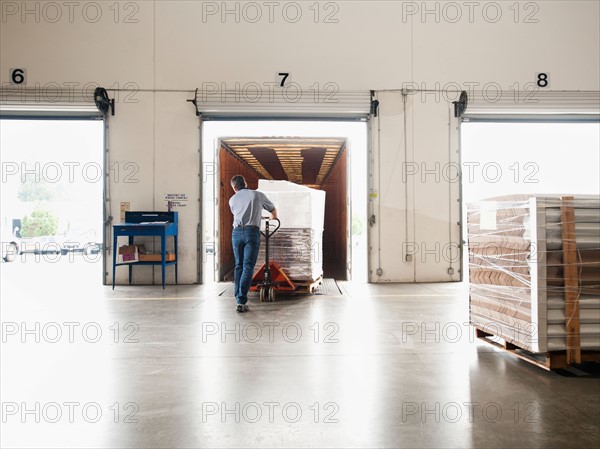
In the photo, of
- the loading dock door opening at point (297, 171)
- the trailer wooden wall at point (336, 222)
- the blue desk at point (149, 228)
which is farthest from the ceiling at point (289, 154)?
the blue desk at point (149, 228)

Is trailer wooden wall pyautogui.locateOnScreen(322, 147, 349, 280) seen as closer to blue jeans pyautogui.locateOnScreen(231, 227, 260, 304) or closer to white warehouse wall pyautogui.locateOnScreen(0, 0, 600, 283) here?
white warehouse wall pyautogui.locateOnScreen(0, 0, 600, 283)

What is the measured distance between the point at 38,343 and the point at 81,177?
189 inches

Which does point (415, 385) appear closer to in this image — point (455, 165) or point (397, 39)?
point (455, 165)

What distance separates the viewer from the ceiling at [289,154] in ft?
31.0

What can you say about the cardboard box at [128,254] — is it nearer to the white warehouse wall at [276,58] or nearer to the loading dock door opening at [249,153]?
the white warehouse wall at [276,58]

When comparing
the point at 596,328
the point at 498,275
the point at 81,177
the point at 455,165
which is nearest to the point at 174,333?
the point at 498,275

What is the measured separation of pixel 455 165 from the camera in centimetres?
813

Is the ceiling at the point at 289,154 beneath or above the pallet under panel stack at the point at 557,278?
above

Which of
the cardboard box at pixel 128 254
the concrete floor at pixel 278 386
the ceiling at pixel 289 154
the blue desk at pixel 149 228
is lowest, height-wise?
the concrete floor at pixel 278 386

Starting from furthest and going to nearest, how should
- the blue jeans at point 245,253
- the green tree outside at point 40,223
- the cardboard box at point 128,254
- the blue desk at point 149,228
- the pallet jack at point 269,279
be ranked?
the green tree outside at point 40,223 → the cardboard box at point 128,254 → the blue desk at point 149,228 → the pallet jack at point 269,279 → the blue jeans at point 245,253

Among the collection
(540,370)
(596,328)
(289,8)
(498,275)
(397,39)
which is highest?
(289,8)

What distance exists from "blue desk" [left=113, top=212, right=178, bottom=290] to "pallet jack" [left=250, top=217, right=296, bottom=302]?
6.75ft

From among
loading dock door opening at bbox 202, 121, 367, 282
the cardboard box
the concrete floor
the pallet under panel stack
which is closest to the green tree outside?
loading dock door opening at bbox 202, 121, 367, 282

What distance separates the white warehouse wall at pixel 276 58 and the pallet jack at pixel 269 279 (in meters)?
2.37
